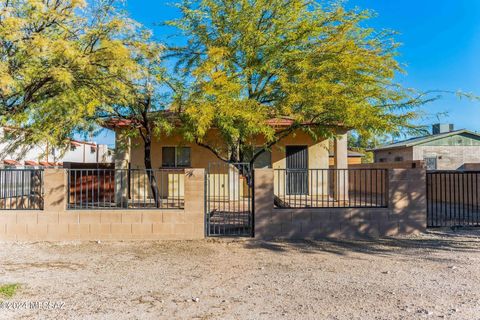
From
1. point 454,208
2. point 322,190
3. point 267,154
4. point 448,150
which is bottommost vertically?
point 454,208

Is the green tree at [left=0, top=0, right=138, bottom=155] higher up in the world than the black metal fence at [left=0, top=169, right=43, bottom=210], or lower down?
higher up

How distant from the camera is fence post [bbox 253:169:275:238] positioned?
7840mm

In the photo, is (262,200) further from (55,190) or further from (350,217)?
(55,190)

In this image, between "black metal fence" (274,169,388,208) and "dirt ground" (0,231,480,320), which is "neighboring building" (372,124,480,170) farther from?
"dirt ground" (0,231,480,320)

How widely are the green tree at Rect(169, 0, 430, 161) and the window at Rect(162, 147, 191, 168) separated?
20.4 feet

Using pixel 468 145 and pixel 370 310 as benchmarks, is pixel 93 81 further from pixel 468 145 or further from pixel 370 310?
pixel 468 145

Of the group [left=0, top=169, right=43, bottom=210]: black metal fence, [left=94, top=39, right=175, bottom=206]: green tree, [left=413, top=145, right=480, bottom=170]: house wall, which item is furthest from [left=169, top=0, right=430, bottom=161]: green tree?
[left=413, top=145, right=480, bottom=170]: house wall

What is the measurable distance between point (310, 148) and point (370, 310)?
37.5ft

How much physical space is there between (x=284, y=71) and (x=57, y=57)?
4.95 m

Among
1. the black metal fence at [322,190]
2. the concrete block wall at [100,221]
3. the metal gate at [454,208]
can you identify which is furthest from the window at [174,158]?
the metal gate at [454,208]

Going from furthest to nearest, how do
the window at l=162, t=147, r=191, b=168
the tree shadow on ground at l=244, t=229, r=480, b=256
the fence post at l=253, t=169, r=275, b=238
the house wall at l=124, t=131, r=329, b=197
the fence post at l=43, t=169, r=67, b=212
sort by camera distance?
the window at l=162, t=147, r=191, b=168 < the house wall at l=124, t=131, r=329, b=197 < the fence post at l=253, t=169, r=275, b=238 < the fence post at l=43, t=169, r=67, b=212 < the tree shadow on ground at l=244, t=229, r=480, b=256

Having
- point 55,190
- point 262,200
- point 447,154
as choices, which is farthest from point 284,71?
point 447,154

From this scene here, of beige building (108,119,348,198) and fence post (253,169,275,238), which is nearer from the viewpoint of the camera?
fence post (253,169,275,238)

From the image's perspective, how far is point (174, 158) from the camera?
14.9 metres
